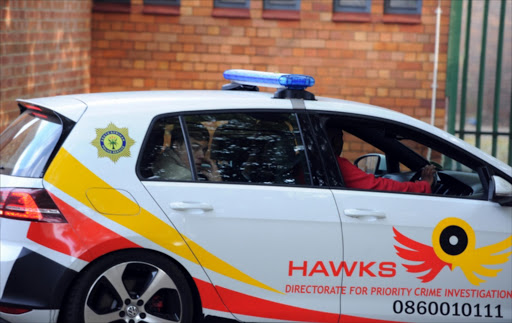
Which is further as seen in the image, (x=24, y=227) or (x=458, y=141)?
(x=458, y=141)

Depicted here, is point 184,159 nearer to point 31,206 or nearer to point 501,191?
point 31,206

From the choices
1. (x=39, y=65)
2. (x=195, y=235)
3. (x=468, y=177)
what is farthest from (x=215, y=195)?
(x=39, y=65)

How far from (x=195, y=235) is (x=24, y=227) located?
2.83 ft

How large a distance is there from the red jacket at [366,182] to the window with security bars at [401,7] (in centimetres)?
548

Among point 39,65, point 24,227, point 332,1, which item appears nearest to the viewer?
point 24,227

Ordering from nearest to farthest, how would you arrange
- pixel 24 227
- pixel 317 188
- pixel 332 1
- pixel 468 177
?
1. pixel 24 227
2. pixel 317 188
3. pixel 468 177
4. pixel 332 1

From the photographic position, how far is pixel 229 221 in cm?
477

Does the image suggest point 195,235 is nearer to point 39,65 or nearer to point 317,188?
point 317,188

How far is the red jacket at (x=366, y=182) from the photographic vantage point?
506cm

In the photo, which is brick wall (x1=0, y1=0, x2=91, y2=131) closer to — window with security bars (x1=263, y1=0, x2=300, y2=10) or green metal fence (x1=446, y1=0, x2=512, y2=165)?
window with security bars (x1=263, y1=0, x2=300, y2=10)

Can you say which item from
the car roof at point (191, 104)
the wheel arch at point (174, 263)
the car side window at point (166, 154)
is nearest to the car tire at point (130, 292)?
the wheel arch at point (174, 263)

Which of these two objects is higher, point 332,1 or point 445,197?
point 332,1

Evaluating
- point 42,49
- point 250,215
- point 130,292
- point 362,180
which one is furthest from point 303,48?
point 130,292

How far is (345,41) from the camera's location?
1033 cm
